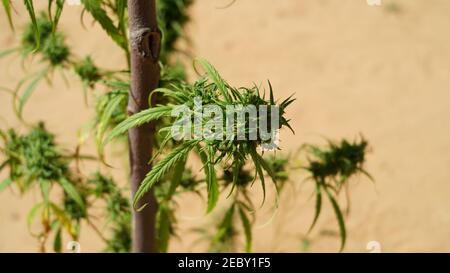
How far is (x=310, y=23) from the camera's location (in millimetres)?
2945

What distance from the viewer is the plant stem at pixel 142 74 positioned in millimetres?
854

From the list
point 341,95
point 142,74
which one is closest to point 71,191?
point 142,74

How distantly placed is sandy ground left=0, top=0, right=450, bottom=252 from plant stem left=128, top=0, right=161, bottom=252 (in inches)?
42.3

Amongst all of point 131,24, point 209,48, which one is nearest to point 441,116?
point 209,48

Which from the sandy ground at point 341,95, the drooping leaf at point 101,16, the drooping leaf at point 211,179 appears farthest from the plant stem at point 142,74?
the sandy ground at point 341,95

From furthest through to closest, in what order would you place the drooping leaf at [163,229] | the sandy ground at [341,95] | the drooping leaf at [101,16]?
the sandy ground at [341,95]
the drooping leaf at [163,229]
the drooping leaf at [101,16]

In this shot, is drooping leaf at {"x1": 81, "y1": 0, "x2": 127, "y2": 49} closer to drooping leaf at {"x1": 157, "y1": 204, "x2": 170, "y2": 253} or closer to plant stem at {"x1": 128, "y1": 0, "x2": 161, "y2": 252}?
plant stem at {"x1": 128, "y1": 0, "x2": 161, "y2": 252}

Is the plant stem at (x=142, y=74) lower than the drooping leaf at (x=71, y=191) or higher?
higher

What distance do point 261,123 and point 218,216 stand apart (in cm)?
143

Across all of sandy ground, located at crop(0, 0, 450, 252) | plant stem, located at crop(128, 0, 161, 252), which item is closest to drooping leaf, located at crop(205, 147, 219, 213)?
plant stem, located at crop(128, 0, 161, 252)

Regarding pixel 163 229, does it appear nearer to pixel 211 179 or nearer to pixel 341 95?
pixel 211 179

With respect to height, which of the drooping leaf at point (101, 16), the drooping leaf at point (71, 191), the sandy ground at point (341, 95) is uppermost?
the sandy ground at point (341, 95)

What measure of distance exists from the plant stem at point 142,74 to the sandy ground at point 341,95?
3.52 ft

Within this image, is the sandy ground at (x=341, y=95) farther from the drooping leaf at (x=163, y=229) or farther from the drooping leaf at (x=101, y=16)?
the drooping leaf at (x=101, y=16)
